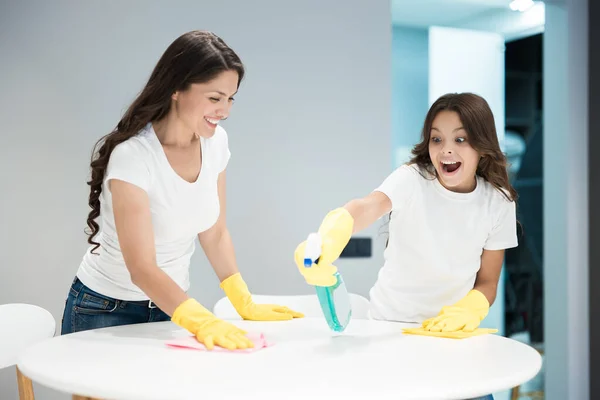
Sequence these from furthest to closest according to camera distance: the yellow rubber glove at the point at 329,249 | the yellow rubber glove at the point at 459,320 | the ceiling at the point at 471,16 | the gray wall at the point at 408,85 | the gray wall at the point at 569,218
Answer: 1. the gray wall at the point at 408,85
2. the ceiling at the point at 471,16
3. the gray wall at the point at 569,218
4. the yellow rubber glove at the point at 459,320
5. the yellow rubber glove at the point at 329,249

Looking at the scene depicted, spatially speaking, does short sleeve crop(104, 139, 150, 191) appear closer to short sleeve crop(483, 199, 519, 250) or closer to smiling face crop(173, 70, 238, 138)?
smiling face crop(173, 70, 238, 138)

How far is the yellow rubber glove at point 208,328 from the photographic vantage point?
157 cm

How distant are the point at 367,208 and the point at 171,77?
2.19 ft

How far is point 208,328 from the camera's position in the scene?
1621mm

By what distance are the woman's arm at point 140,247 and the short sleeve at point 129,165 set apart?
0.07ft

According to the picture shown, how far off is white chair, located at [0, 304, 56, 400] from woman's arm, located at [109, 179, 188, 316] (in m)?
0.53

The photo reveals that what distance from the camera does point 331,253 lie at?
1730 millimetres

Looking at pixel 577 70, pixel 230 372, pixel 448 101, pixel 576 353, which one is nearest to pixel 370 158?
pixel 448 101

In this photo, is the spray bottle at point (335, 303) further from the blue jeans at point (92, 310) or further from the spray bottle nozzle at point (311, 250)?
the blue jeans at point (92, 310)

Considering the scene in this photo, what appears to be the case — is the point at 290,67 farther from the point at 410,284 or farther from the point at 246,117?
the point at 410,284

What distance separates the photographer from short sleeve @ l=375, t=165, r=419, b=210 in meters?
2.06

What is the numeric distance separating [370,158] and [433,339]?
1586 millimetres

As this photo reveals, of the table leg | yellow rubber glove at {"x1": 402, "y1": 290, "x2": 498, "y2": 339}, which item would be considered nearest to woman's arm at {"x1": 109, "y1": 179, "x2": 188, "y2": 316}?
the table leg

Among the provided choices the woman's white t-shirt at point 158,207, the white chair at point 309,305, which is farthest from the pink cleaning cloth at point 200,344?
the white chair at point 309,305
